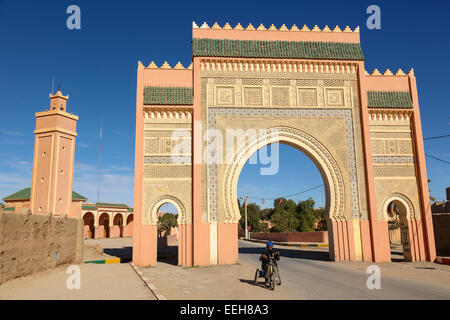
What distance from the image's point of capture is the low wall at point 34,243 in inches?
297

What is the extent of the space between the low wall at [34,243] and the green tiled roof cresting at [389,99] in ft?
40.2

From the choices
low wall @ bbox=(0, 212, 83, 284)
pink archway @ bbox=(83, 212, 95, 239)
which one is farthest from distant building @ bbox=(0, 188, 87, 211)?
low wall @ bbox=(0, 212, 83, 284)

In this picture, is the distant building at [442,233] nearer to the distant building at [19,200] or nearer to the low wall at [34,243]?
the low wall at [34,243]

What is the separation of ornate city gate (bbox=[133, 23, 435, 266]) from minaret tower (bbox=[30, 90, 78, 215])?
12.1 meters

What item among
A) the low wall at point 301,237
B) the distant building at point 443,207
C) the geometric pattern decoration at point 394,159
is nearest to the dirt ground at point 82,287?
the geometric pattern decoration at point 394,159

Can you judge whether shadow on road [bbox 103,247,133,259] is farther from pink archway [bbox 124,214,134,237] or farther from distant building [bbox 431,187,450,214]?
pink archway [bbox 124,214,134,237]

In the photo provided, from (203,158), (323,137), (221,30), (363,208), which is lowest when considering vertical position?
(363,208)

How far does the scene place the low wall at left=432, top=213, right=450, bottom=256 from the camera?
1513 centimetres

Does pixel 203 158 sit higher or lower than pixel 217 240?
higher
